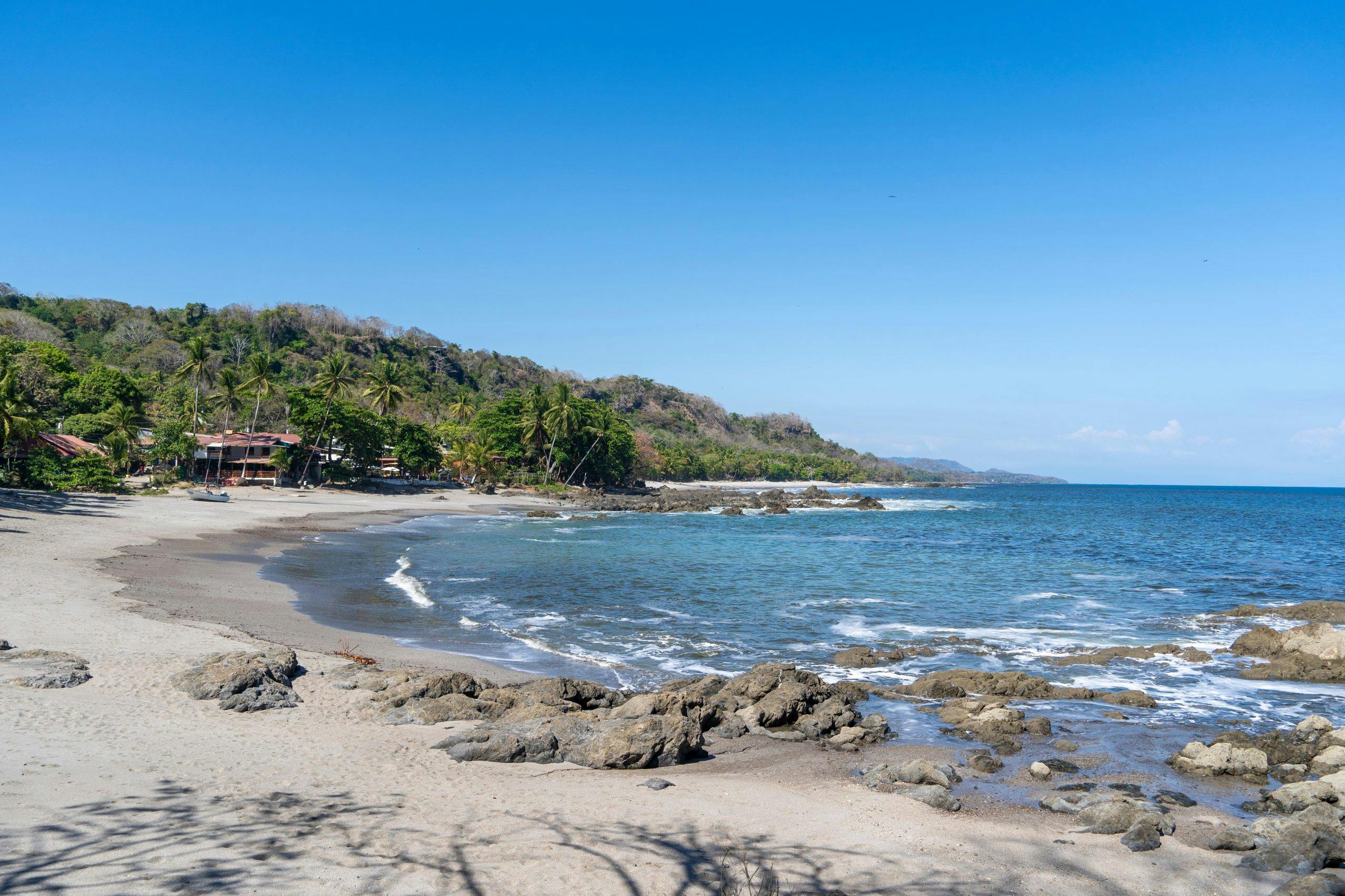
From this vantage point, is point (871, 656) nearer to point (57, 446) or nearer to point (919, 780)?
point (919, 780)

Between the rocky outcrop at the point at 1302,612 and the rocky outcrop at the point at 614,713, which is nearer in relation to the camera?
the rocky outcrop at the point at 614,713

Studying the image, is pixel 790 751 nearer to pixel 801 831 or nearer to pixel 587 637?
pixel 801 831

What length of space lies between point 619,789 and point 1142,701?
996 centimetres

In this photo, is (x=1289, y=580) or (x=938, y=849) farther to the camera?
(x=1289, y=580)

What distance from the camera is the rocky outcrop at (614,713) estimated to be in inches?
362

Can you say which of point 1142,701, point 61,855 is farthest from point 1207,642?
point 61,855

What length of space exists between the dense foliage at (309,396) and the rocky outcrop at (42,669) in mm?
34935

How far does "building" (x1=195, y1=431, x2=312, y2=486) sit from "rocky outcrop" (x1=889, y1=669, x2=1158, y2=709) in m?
57.1

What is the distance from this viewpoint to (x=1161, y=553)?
4091 centimetres

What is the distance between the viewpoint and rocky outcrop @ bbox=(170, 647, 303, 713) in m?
10.2

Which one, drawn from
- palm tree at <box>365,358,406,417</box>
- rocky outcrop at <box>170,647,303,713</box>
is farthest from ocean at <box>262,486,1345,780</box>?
palm tree at <box>365,358,406,417</box>

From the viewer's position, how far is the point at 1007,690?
43.8 ft

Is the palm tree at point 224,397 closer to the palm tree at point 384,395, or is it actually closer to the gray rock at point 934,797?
the palm tree at point 384,395

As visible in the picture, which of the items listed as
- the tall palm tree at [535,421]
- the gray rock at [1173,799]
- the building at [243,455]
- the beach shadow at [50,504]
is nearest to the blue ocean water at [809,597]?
the gray rock at [1173,799]
